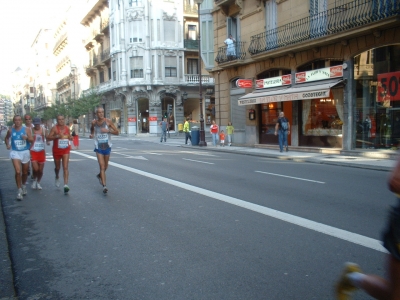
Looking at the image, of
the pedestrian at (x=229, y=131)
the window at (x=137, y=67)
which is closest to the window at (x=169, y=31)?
the window at (x=137, y=67)

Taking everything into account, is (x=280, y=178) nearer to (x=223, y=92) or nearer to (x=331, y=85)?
(x=331, y=85)

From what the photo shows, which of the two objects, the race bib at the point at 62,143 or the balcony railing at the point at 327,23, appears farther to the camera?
the balcony railing at the point at 327,23

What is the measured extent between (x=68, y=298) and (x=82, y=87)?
63413mm

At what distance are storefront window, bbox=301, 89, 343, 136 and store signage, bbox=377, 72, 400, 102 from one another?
2.08 metres

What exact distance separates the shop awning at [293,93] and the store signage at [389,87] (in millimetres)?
1754

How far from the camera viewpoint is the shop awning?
56.9ft

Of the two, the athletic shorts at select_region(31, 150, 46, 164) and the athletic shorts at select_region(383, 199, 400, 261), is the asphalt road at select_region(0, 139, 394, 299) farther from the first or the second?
the athletic shorts at select_region(383, 199, 400, 261)

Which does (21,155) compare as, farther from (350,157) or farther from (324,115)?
(324,115)

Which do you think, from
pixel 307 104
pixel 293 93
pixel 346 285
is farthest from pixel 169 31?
pixel 346 285

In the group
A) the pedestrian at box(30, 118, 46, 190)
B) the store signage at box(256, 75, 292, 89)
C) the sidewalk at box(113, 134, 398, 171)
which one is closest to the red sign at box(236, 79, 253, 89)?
the store signage at box(256, 75, 292, 89)

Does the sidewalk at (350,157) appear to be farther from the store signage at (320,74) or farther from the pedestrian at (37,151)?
the pedestrian at (37,151)

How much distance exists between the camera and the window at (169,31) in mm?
43844

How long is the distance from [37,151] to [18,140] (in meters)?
0.92

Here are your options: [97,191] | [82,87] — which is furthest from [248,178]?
[82,87]
